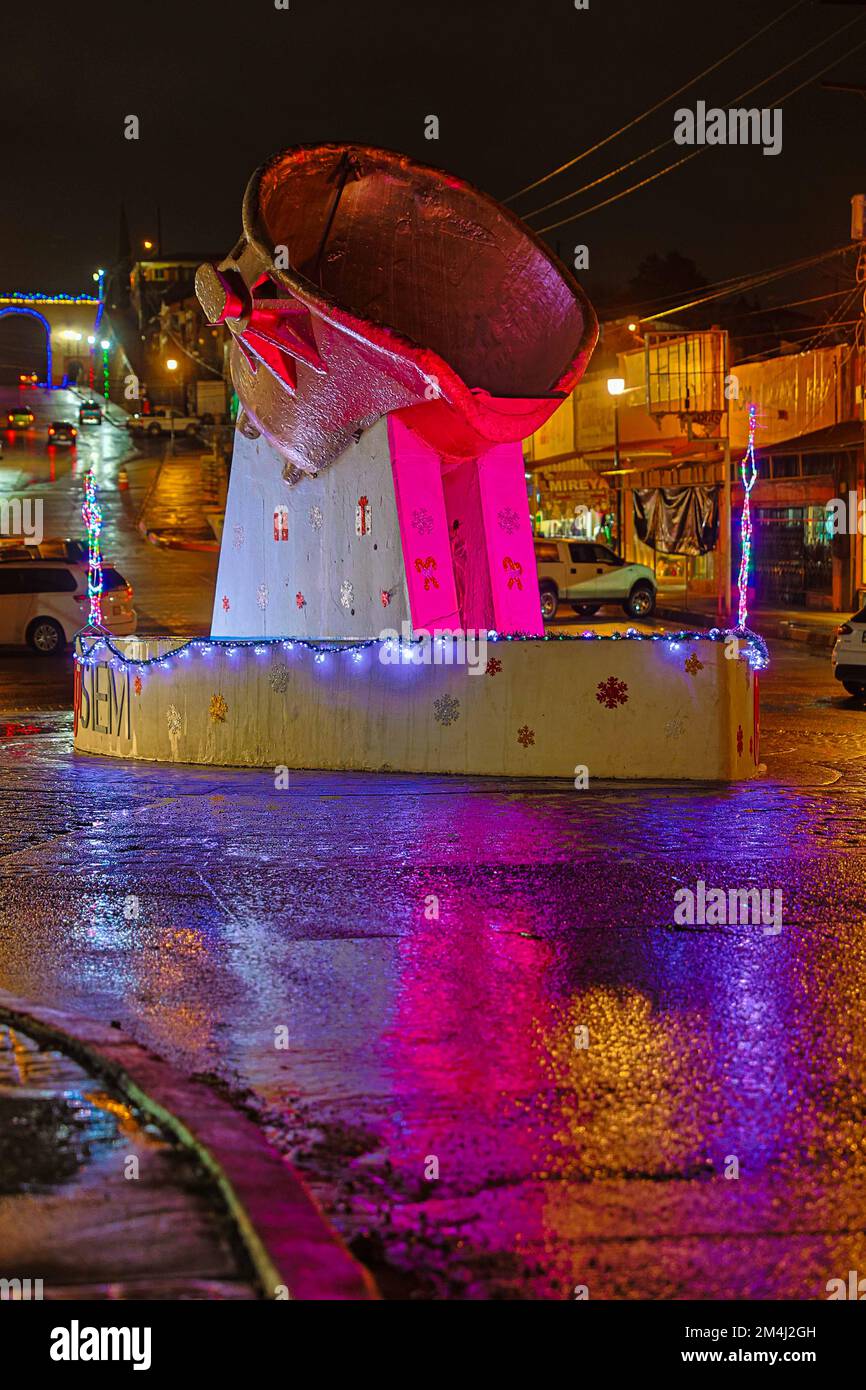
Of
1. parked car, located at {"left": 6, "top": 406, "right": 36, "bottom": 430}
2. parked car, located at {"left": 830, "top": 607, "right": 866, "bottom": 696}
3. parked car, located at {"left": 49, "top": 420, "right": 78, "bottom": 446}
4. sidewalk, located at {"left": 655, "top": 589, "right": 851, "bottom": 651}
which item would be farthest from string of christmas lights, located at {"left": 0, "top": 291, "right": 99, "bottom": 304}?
parked car, located at {"left": 830, "top": 607, "right": 866, "bottom": 696}

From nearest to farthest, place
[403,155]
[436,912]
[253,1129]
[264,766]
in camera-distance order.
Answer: [253,1129], [436,912], [264,766], [403,155]

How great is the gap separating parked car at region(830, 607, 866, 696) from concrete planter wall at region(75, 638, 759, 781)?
20.4 ft

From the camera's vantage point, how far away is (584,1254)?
14.5 ft

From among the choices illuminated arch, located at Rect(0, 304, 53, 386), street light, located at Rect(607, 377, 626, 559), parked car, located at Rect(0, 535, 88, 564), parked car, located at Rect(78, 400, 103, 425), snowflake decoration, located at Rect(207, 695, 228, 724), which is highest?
illuminated arch, located at Rect(0, 304, 53, 386)

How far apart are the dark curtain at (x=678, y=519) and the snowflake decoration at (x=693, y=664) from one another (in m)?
28.2

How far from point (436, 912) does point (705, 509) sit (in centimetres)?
3446

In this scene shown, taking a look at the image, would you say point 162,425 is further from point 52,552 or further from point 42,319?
point 52,552

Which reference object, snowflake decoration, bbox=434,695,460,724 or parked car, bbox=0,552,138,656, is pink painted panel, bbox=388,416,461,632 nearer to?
snowflake decoration, bbox=434,695,460,724

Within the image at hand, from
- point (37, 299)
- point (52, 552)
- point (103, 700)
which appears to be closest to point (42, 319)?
point (37, 299)

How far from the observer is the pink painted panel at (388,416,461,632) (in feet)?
51.0

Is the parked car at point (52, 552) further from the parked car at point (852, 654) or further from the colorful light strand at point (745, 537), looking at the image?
the parked car at point (852, 654)

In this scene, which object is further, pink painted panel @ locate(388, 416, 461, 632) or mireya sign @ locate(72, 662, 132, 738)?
mireya sign @ locate(72, 662, 132, 738)

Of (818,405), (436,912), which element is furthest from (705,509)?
(436,912)
